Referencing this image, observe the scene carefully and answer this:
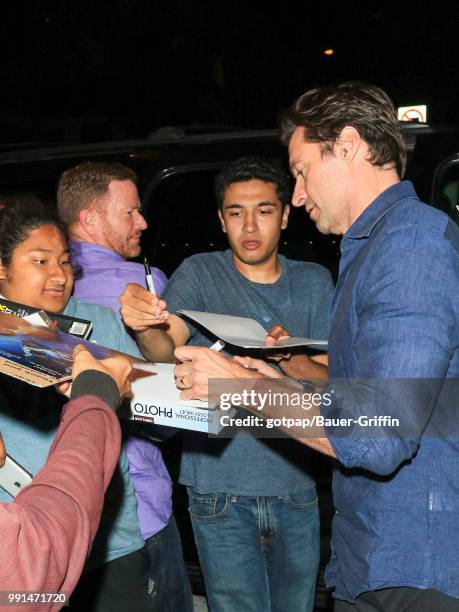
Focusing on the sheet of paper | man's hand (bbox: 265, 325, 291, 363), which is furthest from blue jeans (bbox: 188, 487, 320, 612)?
the sheet of paper

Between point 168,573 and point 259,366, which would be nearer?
point 259,366

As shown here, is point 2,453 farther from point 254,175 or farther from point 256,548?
point 254,175

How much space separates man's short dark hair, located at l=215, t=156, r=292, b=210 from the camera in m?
3.07

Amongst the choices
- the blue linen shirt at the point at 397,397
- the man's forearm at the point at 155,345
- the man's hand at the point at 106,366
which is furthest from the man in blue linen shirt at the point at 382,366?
the man's forearm at the point at 155,345

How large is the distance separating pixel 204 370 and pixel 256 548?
44.2 inches

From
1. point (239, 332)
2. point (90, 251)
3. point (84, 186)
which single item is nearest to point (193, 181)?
point (84, 186)

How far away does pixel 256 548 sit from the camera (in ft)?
9.02

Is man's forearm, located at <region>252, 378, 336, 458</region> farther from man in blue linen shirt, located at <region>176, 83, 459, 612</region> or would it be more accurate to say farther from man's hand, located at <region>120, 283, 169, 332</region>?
man's hand, located at <region>120, 283, 169, 332</region>

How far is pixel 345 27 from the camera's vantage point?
19188 millimetres

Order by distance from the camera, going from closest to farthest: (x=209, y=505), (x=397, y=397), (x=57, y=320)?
(x=397, y=397), (x=57, y=320), (x=209, y=505)

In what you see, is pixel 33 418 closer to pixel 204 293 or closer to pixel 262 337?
pixel 262 337

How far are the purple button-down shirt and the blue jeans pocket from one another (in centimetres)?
11

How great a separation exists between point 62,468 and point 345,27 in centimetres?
1955

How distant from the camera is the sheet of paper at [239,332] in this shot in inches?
80.9
